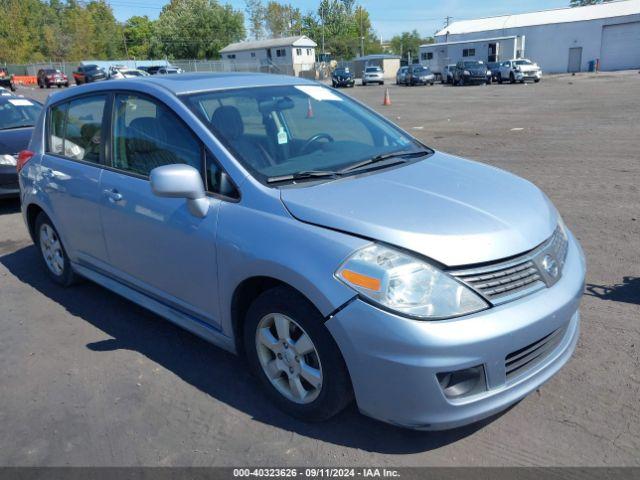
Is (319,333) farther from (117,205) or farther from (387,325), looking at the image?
(117,205)

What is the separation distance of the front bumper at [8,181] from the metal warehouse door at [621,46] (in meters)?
55.9

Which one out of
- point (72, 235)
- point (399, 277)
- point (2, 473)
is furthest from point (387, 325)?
point (72, 235)

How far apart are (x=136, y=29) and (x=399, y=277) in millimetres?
121495

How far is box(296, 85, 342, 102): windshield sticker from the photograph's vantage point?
4094 mm

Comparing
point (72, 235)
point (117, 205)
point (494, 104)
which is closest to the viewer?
point (117, 205)

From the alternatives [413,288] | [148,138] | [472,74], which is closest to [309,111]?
[148,138]

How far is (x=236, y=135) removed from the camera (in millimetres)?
3367

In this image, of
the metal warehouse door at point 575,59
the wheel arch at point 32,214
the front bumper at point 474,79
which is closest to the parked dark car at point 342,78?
the front bumper at point 474,79

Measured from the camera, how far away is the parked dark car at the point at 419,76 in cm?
4188

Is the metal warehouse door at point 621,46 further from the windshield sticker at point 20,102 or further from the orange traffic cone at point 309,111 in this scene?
the orange traffic cone at point 309,111

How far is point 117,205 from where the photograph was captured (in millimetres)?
3865

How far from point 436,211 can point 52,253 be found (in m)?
3.81

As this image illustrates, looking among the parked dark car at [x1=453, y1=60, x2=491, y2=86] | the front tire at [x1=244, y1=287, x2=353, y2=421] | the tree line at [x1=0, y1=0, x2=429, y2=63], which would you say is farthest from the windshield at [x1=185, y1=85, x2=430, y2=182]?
the tree line at [x1=0, y1=0, x2=429, y2=63]

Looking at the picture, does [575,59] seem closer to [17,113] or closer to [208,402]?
[17,113]
